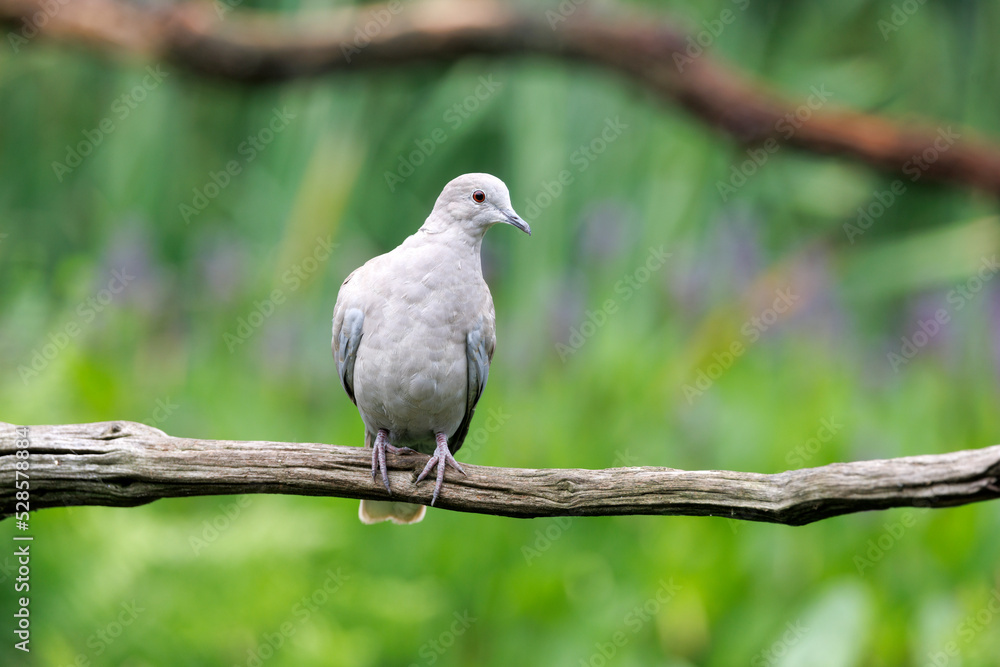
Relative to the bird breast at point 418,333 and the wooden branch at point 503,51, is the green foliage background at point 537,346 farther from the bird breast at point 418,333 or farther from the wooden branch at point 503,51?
the bird breast at point 418,333

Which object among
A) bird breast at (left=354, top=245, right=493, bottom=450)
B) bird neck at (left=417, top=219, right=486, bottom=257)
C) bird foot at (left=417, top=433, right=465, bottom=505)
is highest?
bird neck at (left=417, top=219, right=486, bottom=257)

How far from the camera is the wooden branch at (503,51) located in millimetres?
5316

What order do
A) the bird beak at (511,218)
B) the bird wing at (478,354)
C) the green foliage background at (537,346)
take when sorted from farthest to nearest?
the green foliage background at (537,346) < the bird wing at (478,354) < the bird beak at (511,218)

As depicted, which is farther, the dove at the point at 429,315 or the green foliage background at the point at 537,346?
the green foliage background at the point at 537,346

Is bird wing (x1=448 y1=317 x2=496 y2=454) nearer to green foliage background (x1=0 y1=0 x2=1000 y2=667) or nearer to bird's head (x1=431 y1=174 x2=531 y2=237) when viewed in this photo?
bird's head (x1=431 y1=174 x2=531 y2=237)

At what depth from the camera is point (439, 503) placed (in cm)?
253

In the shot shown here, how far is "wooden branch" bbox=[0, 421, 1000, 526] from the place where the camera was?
2.21 metres

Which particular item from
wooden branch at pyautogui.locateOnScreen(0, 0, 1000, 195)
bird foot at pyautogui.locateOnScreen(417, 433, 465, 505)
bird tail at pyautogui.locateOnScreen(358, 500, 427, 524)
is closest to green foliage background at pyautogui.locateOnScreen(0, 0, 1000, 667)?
wooden branch at pyautogui.locateOnScreen(0, 0, 1000, 195)

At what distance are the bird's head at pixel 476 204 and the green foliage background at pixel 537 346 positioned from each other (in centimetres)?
185

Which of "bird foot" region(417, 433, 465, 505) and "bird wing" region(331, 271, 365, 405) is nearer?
"bird foot" region(417, 433, 465, 505)

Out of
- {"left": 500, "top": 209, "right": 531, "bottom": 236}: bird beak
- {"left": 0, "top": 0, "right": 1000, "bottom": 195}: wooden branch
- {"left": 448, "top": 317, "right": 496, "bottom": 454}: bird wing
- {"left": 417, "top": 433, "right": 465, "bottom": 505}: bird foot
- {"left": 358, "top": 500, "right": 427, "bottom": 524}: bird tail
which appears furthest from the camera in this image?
{"left": 0, "top": 0, "right": 1000, "bottom": 195}: wooden branch

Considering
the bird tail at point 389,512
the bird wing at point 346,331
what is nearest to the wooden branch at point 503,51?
the bird wing at point 346,331

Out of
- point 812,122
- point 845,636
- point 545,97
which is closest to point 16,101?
point 545,97

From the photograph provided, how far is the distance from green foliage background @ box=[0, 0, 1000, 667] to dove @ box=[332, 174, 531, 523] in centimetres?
146
